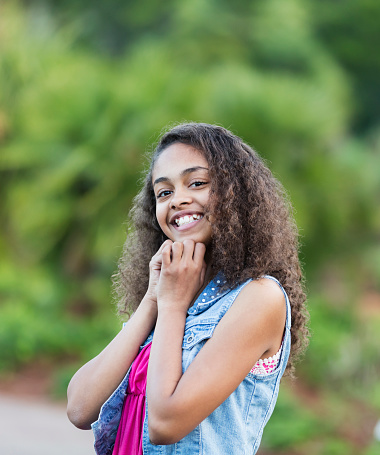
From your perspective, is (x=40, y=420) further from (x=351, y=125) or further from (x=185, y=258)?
(x=351, y=125)

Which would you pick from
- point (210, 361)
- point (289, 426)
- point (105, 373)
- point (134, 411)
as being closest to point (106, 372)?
point (105, 373)

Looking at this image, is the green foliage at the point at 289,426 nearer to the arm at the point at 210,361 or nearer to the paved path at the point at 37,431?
the paved path at the point at 37,431

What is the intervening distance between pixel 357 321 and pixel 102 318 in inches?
127

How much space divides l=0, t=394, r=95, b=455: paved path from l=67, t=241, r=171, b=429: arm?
3.13 m

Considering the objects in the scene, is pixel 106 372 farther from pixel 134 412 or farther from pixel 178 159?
pixel 178 159

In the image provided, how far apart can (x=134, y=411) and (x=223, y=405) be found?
12.1 inches

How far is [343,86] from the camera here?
17656 mm

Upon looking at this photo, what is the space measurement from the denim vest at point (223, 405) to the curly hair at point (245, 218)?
97 mm

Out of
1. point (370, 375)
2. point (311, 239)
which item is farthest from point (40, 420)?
point (311, 239)

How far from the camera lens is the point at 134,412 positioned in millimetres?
1946

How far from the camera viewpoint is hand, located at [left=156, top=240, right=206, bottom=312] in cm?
189

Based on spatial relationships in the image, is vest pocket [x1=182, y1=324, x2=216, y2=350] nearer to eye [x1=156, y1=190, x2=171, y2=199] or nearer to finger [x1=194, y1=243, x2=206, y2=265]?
finger [x1=194, y1=243, x2=206, y2=265]

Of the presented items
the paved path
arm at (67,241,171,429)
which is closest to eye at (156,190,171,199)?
arm at (67,241,171,429)

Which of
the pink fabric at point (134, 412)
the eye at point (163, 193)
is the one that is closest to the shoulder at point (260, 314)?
the pink fabric at point (134, 412)
